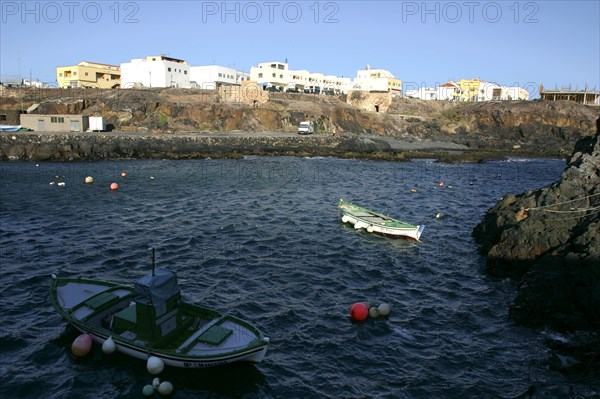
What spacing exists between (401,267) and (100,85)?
107 metres

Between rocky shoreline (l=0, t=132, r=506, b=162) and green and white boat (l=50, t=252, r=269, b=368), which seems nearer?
green and white boat (l=50, t=252, r=269, b=368)

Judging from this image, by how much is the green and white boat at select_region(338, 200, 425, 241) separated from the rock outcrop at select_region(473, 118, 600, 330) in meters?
4.26

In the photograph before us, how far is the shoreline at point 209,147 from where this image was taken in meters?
55.8

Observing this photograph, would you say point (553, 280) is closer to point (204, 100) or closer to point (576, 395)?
point (576, 395)

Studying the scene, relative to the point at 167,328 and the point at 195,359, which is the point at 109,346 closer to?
the point at 167,328

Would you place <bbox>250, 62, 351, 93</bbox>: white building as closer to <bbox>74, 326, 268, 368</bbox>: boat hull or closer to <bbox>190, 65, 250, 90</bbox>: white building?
<bbox>190, 65, 250, 90</bbox>: white building

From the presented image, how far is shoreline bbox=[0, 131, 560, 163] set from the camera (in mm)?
55781

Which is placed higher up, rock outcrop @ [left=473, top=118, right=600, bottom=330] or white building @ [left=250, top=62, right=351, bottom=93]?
white building @ [left=250, top=62, right=351, bottom=93]

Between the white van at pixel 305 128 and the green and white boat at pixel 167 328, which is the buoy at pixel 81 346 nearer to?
the green and white boat at pixel 167 328

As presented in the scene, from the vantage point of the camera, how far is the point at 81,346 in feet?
47.9

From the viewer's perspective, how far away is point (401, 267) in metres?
23.9

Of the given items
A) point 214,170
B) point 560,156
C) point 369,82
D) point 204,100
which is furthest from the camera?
point 369,82

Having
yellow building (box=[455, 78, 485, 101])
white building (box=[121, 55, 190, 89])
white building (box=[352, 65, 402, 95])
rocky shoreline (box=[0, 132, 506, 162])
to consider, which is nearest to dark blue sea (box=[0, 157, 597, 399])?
rocky shoreline (box=[0, 132, 506, 162])

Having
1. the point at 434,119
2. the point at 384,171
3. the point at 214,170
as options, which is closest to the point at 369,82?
the point at 434,119
